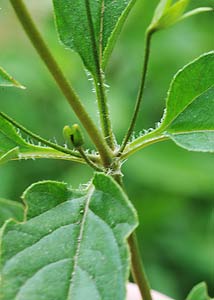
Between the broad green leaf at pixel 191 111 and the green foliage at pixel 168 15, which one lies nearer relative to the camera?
the green foliage at pixel 168 15

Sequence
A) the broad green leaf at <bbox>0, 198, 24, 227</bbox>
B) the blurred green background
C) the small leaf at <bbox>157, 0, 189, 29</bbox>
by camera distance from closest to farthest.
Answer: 1. the small leaf at <bbox>157, 0, 189, 29</bbox>
2. the broad green leaf at <bbox>0, 198, 24, 227</bbox>
3. the blurred green background

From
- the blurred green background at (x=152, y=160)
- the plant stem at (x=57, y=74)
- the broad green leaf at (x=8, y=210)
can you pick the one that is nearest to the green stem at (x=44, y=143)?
the plant stem at (x=57, y=74)

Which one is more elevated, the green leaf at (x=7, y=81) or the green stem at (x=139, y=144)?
the green leaf at (x=7, y=81)

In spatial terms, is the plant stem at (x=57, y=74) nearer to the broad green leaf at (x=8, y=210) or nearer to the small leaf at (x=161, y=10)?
the small leaf at (x=161, y=10)

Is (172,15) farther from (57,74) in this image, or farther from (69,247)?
(69,247)

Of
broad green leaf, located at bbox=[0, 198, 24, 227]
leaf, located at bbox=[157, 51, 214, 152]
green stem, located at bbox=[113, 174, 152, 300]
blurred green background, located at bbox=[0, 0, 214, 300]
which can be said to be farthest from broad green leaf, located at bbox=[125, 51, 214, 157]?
blurred green background, located at bbox=[0, 0, 214, 300]

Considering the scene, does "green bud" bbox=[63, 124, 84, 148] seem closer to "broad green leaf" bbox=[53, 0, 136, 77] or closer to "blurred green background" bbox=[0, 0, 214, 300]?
"broad green leaf" bbox=[53, 0, 136, 77]
